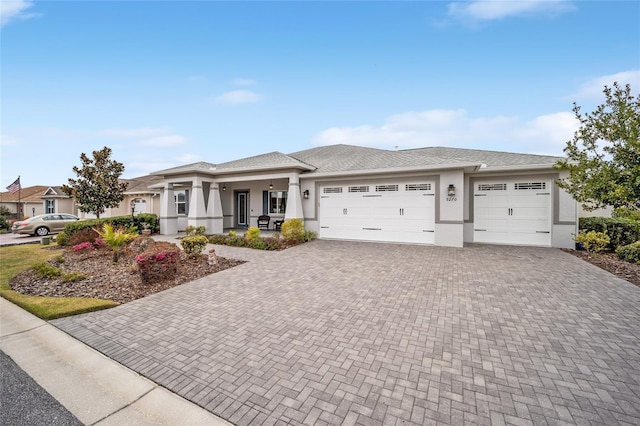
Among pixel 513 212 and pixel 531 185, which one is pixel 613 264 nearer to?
pixel 513 212

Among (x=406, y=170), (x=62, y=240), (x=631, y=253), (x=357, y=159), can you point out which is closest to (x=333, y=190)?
(x=357, y=159)

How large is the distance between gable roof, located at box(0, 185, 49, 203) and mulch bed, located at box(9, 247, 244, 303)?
29.1 meters

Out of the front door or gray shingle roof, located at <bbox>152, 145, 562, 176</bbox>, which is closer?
gray shingle roof, located at <bbox>152, 145, 562, 176</bbox>

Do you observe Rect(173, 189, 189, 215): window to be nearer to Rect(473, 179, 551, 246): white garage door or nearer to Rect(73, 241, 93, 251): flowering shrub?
Rect(73, 241, 93, 251): flowering shrub

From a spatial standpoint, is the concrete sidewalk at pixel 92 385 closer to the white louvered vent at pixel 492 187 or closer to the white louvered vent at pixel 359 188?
the white louvered vent at pixel 359 188

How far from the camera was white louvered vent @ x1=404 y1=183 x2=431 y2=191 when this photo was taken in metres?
10.8

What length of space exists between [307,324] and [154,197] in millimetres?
21610

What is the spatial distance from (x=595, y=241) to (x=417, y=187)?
5.95m

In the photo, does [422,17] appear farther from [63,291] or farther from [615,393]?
[63,291]

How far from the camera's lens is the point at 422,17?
33.9 ft

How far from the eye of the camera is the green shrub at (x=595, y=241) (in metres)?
8.62

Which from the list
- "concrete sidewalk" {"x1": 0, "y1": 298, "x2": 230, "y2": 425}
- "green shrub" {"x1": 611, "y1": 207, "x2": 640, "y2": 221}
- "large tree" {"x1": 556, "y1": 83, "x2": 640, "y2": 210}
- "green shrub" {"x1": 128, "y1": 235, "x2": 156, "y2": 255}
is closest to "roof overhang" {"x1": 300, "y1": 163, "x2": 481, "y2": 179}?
"large tree" {"x1": 556, "y1": 83, "x2": 640, "y2": 210}

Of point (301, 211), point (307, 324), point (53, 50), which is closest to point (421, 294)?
point (307, 324)

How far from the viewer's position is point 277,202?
1644 centimetres
